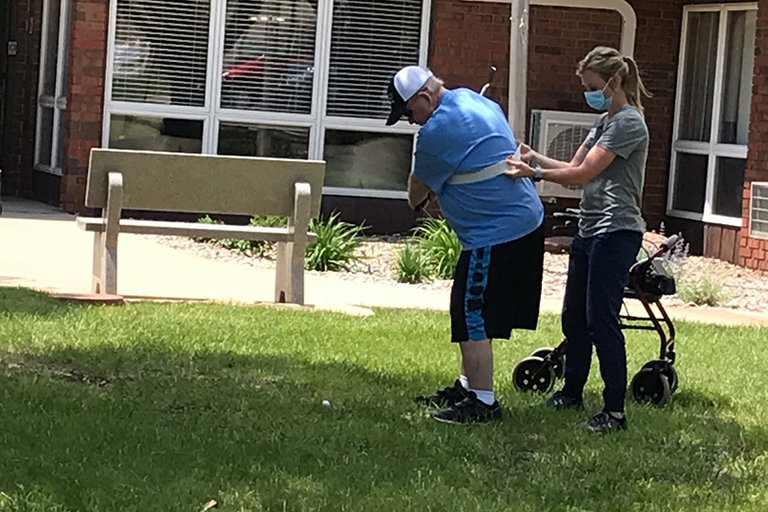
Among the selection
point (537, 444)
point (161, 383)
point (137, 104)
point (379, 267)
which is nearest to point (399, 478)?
point (537, 444)

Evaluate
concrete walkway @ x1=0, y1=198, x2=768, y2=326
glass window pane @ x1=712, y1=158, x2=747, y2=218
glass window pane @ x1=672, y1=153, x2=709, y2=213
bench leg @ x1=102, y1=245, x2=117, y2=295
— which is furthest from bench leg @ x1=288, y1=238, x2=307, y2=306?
glass window pane @ x1=672, y1=153, x2=709, y2=213

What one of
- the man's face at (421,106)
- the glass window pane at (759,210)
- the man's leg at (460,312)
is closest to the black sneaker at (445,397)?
the man's leg at (460,312)

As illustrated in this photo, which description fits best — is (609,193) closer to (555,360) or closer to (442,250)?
(555,360)

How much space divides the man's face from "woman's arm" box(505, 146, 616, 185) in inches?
16.4

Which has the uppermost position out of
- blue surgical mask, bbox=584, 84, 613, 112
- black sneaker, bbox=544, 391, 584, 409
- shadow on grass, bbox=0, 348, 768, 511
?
blue surgical mask, bbox=584, 84, 613, 112

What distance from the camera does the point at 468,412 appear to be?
6.37m

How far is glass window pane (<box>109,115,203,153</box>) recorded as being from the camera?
1525 centimetres

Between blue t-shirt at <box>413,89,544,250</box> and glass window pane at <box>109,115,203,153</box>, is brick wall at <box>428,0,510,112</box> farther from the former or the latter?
blue t-shirt at <box>413,89,544,250</box>

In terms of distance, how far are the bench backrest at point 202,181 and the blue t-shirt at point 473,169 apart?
12.4 ft

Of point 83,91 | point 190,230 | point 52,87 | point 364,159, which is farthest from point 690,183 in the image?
point 190,230

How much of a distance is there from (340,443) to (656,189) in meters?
11.1

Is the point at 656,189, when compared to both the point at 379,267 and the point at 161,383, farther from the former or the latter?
the point at 161,383

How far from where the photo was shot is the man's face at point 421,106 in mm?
6328

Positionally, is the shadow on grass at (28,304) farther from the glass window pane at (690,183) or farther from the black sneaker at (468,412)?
the glass window pane at (690,183)
